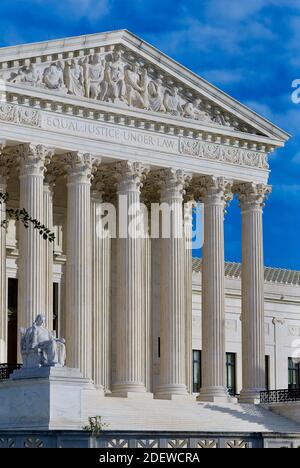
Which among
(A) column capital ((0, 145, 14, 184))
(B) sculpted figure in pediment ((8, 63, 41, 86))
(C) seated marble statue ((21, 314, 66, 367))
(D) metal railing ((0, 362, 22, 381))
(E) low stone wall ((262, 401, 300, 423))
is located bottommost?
(E) low stone wall ((262, 401, 300, 423))

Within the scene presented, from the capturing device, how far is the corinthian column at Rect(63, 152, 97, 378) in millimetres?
63594

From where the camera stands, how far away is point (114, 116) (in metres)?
65.9

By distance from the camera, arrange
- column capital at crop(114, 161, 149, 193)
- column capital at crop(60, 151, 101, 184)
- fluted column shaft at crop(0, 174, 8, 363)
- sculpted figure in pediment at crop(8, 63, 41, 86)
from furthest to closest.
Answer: column capital at crop(114, 161, 149, 193) → column capital at crop(60, 151, 101, 184) → fluted column shaft at crop(0, 174, 8, 363) → sculpted figure in pediment at crop(8, 63, 41, 86)

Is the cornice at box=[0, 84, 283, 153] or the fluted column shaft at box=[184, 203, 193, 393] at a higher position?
the cornice at box=[0, 84, 283, 153]

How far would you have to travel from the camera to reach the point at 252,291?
70.4 m

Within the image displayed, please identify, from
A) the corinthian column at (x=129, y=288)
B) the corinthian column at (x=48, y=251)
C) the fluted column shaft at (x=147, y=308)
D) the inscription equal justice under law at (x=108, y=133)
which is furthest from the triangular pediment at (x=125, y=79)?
the fluted column shaft at (x=147, y=308)

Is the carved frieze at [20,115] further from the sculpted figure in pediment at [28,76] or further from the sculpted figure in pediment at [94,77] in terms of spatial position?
the sculpted figure in pediment at [94,77]

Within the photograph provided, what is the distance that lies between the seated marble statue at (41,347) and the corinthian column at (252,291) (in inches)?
682

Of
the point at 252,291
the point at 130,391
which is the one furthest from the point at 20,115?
the point at 252,291

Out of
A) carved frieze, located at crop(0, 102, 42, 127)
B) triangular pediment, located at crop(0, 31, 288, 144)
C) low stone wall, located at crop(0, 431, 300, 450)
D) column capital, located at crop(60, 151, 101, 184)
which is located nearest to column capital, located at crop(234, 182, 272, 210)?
triangular pediment, located at crop(0, 31, 288, 144)

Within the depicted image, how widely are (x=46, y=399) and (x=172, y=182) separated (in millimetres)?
19345

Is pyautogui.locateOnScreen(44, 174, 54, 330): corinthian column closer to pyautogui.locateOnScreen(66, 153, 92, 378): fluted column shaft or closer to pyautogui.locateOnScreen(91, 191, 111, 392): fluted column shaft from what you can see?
pyautogui.locateOnScreen(66, 153, 92, 378): fluted column shaft

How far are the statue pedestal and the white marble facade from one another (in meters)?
9.29
